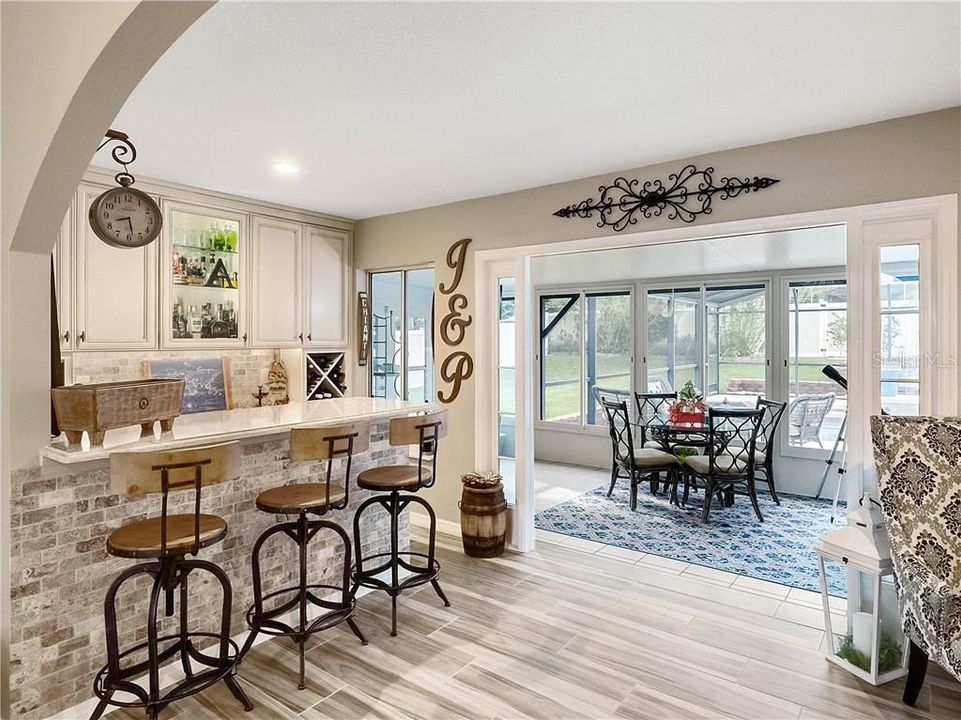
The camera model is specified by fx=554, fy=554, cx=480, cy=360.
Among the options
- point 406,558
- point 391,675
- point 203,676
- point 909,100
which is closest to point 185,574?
point 203,676

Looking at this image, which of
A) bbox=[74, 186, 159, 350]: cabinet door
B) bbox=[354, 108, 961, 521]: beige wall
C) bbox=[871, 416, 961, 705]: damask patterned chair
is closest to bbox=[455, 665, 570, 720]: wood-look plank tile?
bbox=[871, 416, 961, 705]: damask patterned chair

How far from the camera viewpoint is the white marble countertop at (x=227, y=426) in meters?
2.13

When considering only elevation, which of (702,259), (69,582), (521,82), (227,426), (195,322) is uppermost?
(521,82)

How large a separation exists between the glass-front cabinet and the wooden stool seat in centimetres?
181

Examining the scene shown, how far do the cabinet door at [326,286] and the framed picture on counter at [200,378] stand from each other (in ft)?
2.58

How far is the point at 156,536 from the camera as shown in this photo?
6.98 feet

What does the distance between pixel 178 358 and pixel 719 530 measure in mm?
4478

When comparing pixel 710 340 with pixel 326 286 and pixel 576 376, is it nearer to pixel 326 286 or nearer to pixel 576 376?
pixel 576 376

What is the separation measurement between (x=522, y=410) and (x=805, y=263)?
141 inches

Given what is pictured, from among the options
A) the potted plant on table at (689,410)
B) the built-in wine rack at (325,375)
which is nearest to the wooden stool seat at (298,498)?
the built-in wine rack at (325,375)

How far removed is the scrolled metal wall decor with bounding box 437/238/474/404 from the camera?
14.4ft

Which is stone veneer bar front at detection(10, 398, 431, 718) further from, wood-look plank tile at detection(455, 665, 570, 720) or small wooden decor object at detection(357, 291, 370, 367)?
small wooden decor object at detection(357, 291, 370, 367)

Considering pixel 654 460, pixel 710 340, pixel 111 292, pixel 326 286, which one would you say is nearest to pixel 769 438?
pixel 654 460

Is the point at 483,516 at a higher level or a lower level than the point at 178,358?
lower
